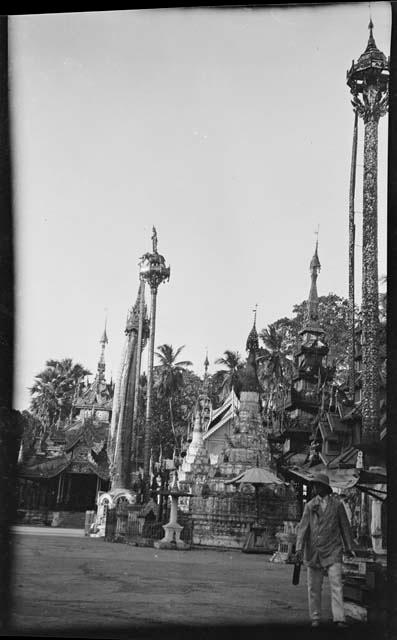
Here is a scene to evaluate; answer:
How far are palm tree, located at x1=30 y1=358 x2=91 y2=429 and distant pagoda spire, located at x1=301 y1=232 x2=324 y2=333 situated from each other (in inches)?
125

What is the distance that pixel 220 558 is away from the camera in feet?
31.4

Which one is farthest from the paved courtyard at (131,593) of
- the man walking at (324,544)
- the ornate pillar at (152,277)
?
the ornate pillar at (152,277)

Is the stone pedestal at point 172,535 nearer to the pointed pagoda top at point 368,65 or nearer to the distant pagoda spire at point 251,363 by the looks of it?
the distant pagoda spire at point 251,363

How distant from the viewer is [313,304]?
898 cm

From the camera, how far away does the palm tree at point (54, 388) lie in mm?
8344

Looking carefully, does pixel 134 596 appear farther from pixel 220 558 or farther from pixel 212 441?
pixel 212 441

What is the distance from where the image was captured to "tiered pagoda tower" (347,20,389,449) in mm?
7852

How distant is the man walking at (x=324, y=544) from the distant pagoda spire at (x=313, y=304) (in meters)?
3.23

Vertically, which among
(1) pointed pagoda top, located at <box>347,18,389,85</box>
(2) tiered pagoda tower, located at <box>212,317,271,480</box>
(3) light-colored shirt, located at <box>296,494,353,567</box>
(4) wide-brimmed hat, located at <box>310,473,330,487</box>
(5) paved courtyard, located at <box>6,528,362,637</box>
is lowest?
(5) paved courtyard, located at <box>6,528,362,637</box>

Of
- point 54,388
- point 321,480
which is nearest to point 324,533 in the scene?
point 321,480

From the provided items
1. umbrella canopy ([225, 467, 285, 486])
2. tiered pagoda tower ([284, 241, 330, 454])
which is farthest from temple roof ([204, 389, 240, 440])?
tiered pagoda tower ([284, 241, 330, 454])

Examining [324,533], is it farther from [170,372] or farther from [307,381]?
[170,372]

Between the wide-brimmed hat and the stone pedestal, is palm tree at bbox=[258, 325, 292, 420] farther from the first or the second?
the wide-brimmed hat

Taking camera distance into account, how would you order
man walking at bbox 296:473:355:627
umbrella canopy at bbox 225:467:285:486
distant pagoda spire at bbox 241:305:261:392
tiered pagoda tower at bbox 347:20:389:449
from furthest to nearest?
1. umbrella canopy at bbox 225:467:285:486
2. distant pagoda spire at bbox 241:305:261:392
3. tiered pagoda tower at bbox 347:20:389:449
4. man walking at bbox 296:473:355:627
